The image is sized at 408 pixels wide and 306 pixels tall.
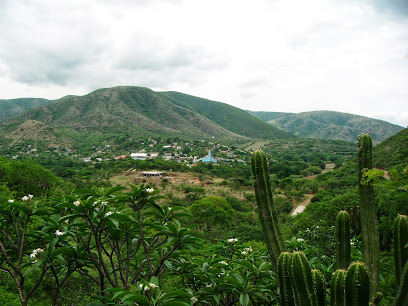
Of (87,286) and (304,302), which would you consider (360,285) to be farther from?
(87,286)

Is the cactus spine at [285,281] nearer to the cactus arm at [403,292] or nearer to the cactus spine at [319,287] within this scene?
the cactus spine at [319,287]

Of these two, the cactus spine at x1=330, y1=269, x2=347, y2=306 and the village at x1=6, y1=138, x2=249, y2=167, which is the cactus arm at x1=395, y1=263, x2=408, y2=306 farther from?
the village at x1=6, y1=138, x2=249, y2=167

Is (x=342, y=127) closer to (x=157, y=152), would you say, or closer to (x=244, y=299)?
(x=157, y=152)

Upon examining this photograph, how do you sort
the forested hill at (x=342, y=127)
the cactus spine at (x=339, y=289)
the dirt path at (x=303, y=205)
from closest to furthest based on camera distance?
1. the cactus spine at (x=339, y=289)
2. the dirt path at (x=303, y=205)
3. the forested hill at (x=342, y=127)

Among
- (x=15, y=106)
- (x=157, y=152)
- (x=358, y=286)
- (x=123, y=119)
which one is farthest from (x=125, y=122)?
(x=15, y=106)

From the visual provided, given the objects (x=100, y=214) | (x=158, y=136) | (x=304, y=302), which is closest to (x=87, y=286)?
(x=100, y=214)

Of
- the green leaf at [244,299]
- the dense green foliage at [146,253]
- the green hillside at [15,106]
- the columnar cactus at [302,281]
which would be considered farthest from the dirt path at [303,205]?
the green hillside at [15,106]
